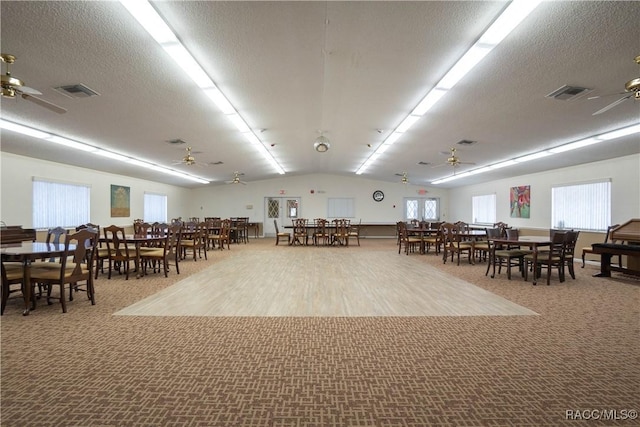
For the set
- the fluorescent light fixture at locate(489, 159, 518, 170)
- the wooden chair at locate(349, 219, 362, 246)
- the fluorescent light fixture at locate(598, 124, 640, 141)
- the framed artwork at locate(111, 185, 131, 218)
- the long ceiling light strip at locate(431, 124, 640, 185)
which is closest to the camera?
the fluorescent light fixture at locate(598, 124, 640, 141)

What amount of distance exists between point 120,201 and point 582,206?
13916 millimetres

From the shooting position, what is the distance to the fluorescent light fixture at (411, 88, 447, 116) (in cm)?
533

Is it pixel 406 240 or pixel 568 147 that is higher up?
pixel 568 147

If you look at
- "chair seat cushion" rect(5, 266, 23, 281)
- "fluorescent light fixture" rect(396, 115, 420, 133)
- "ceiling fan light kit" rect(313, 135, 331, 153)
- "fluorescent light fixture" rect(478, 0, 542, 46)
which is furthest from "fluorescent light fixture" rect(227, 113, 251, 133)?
"fluorescent light fixture" rect(478, 0, 542, 46)

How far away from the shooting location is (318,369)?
8.18 ft

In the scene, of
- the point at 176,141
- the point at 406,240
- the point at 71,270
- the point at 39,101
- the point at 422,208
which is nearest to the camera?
the point at 39,101

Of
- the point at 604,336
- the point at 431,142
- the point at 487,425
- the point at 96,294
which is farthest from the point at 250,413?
the point at 431,142

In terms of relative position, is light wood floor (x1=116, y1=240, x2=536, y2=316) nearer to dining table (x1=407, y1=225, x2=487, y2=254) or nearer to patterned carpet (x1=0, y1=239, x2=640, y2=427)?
patterned carpet (x1=0, y1=239, x2=640, y2=427)

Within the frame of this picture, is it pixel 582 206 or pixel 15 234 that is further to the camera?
pixel 582 206

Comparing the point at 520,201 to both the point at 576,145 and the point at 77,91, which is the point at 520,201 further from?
the point at 77,91

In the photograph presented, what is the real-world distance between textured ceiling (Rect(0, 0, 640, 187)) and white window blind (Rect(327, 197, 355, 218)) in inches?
352

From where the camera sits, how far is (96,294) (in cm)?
487

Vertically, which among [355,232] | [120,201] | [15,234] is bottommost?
[355,232]

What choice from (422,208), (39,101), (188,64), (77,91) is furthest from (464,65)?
(422,208)
